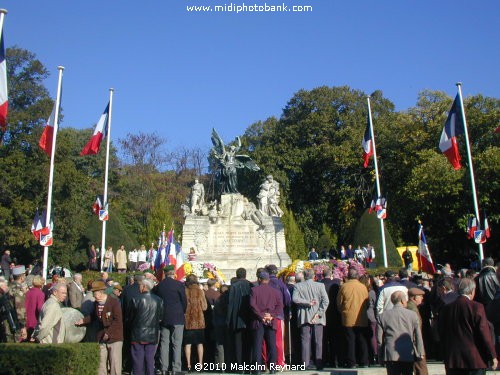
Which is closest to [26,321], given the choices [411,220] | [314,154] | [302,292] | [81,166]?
[302,292]

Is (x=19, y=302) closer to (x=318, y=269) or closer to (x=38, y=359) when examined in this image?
(x=38, y=359)

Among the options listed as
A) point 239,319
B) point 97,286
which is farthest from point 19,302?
point 239,319

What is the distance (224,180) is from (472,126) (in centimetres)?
1515

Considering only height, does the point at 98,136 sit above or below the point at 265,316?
above

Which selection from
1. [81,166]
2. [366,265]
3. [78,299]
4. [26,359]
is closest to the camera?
[26,359]

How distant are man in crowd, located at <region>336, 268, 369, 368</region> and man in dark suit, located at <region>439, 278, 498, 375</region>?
130 inches

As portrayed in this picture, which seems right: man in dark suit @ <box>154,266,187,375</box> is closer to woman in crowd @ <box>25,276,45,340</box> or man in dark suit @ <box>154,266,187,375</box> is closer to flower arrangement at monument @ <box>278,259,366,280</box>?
woman in crowd @ <box>25,276,45,340</box>

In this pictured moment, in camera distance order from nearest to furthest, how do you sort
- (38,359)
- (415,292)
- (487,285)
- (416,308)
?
(38,359) < (416,308) < (415,292) < (487,285)

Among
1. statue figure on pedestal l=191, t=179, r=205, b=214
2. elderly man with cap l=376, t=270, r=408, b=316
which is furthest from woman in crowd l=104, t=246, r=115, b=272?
elderly man with cap l=376, t=270, r=408, b=316

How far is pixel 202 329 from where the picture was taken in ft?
34.9

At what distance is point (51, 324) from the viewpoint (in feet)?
28.0

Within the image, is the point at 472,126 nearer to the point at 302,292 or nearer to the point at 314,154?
the point at 314,154

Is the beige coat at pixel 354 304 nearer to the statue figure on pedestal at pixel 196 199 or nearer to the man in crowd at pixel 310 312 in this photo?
the man in crowd at pixel 310 312

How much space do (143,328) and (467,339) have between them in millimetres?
4567
